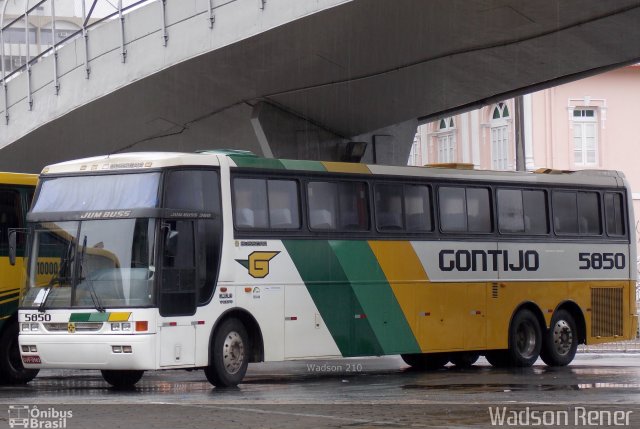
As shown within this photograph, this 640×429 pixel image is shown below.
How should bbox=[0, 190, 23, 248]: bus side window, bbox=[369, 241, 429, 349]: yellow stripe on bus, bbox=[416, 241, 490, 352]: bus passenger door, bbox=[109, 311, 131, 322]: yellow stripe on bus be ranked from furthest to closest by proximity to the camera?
bbox=[416, 241, 490, 352]: bus passenger door
bbox=[369, 241, 429, 349]: yellow stripe on bus
bbox=[0, 190, 23, 248]: bus side window
bbox=[109, 311, 131, 322]: yellow stripe on bus

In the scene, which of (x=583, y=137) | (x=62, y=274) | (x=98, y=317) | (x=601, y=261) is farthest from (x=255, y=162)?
(x=583, y=137)

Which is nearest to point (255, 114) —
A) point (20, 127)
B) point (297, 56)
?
point (297, 56)

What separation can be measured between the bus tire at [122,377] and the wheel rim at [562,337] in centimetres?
799

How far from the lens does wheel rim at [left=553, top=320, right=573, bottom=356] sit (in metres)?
22.9

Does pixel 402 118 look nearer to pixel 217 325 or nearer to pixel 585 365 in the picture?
pixel 585 365

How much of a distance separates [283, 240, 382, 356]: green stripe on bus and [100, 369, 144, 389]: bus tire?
2728 millimetres

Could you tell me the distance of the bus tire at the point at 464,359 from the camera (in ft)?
74.8

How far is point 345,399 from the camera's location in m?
15.0

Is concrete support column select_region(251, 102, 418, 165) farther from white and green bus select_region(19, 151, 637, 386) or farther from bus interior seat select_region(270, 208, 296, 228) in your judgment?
bus interior seat select_region(270, 208, 296, 228)

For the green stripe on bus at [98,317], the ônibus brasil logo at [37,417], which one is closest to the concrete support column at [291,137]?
the green stripe on bus at [98,317]

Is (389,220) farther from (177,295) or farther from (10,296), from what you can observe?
(10,296)

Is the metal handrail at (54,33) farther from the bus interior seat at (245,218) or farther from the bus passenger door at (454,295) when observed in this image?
the bus passenger door at (454,295)

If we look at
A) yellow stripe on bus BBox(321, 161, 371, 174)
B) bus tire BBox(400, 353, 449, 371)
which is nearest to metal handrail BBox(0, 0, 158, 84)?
yellow stripe on bus BBox(321, 161, 371, 174)

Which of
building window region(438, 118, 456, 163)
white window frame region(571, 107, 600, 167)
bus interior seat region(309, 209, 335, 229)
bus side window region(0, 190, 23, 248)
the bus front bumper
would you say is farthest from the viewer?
building window region(438, 118, 456, 163)
